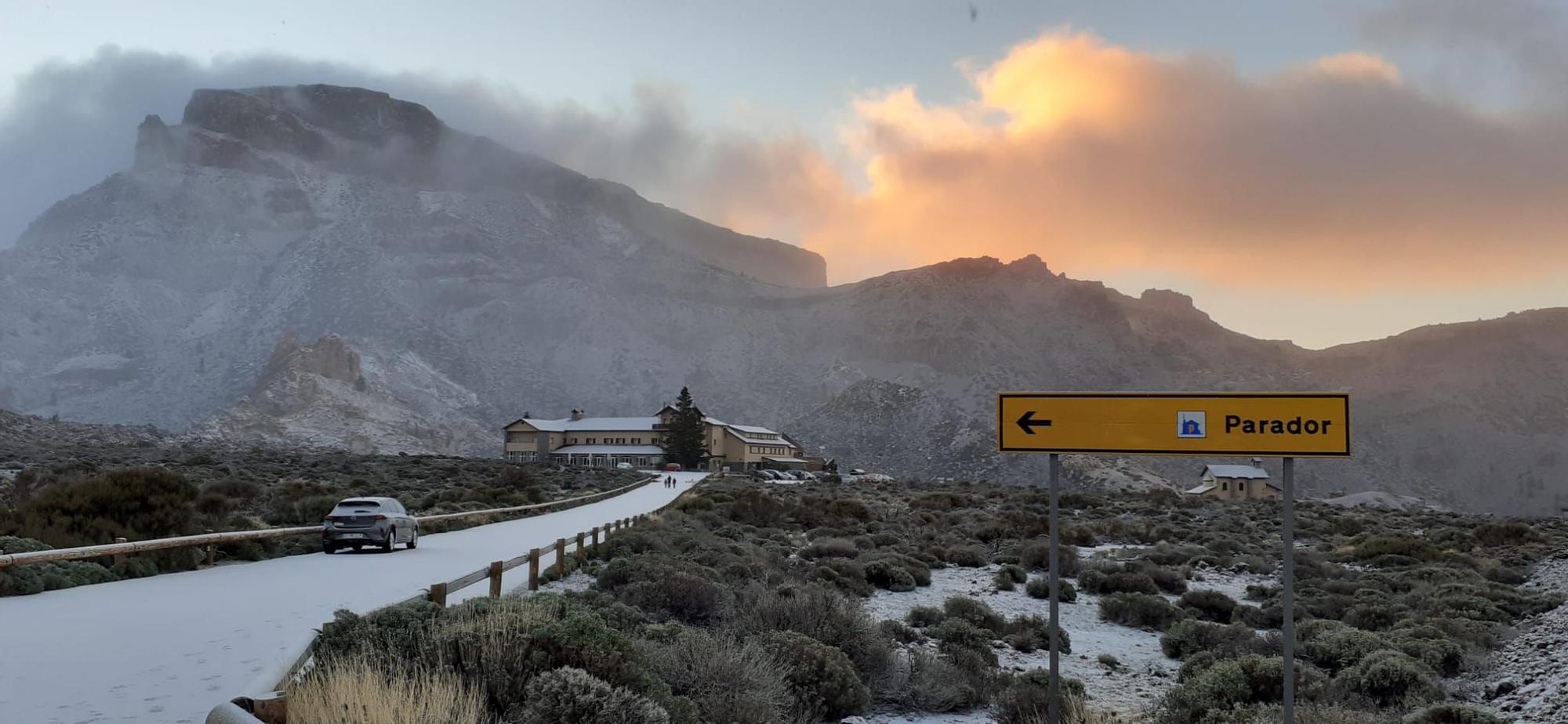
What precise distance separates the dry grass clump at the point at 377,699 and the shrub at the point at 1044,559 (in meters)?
18.6

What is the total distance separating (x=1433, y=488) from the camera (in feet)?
439

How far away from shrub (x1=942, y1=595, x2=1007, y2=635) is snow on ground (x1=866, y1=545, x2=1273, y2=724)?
890 mm

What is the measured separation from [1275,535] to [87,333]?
175m

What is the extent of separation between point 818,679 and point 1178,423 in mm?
4360

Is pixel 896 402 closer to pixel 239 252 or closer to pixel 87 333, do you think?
pixel 239 252

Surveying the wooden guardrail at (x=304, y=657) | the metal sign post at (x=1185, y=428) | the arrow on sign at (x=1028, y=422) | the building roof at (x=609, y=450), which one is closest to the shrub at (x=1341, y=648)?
the metal sign post at (x=1185, y=428)

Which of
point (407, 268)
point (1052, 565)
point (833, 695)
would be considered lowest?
point (833, 695)

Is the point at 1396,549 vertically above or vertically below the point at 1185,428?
below

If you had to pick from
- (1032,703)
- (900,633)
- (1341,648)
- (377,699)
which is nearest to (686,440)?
(900,633)

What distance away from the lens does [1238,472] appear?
85.2 m

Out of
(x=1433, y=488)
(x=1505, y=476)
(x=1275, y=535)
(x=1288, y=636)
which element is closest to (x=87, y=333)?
(x=1275, y=535)

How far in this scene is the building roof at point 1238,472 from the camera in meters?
83.8

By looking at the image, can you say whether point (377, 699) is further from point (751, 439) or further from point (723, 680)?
point (751, 439)

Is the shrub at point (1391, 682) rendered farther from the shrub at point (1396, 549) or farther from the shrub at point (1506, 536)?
the shrub at point (1506, 536)
